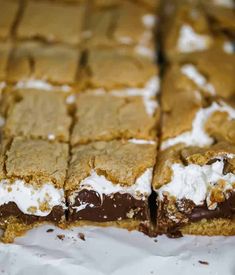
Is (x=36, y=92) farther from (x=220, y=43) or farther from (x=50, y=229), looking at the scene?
(x=220, y=43)

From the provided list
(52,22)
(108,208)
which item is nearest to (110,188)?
(108,208)

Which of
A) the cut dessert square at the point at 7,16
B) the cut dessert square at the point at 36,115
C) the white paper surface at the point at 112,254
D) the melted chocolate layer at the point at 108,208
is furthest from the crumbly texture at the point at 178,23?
the white paper surface at the point at 112,254

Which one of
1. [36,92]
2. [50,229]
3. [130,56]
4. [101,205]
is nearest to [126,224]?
[101,205]

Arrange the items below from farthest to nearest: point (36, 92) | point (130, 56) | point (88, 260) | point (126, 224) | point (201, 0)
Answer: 1. point (201, 0)
2. point (130, 56)
3. point (36, 92)
4. point (126, 224)
5. point (88, 260)

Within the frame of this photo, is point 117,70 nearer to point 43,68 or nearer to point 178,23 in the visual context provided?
point 43,68

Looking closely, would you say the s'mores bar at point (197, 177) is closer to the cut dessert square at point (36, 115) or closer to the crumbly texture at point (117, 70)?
the crumbly texture at point (117, 70)

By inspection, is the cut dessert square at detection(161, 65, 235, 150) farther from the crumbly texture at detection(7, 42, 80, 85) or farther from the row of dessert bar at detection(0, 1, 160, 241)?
the crumbly texture at detection(7, 42, 80, 85)
